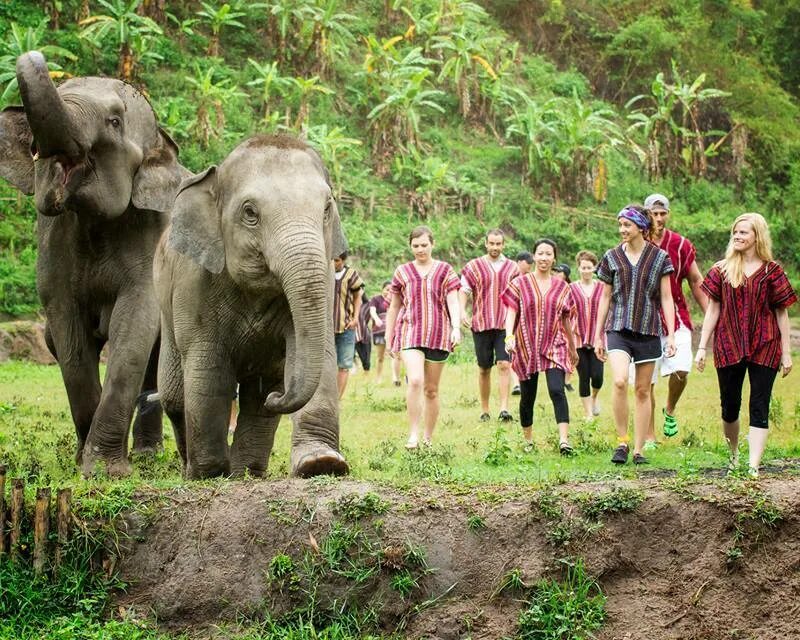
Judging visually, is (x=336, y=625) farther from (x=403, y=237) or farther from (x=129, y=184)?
(x=403, y=237)

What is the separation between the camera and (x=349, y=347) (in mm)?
13664

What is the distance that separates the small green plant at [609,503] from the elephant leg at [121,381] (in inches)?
153

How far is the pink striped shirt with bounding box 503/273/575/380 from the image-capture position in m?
10.8

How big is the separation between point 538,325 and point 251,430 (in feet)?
11.7

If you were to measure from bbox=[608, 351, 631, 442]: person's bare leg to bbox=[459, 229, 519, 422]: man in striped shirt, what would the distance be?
3729 mm

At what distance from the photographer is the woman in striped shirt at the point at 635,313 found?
9.39 meters

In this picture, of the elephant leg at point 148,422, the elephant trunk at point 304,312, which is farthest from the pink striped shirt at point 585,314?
the elephant trunk at point 304,312

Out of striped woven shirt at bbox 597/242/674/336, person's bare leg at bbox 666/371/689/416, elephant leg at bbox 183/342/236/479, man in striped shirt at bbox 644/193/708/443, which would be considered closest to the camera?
elephant leg at bbox 183/342/236/479

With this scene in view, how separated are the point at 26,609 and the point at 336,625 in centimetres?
173

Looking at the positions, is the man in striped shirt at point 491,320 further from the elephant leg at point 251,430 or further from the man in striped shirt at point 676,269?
the elephant leg at point 251,430

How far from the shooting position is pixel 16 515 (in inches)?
267

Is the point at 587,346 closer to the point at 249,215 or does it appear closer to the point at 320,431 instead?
the point at 320,431

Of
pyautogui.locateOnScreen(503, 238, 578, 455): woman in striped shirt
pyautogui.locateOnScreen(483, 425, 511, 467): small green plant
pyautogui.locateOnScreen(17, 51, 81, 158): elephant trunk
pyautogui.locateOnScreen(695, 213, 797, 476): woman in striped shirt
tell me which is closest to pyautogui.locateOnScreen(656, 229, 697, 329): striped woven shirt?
pyautogui.locateOnScreen(503, 238, 578, 455): woman in striped shirt

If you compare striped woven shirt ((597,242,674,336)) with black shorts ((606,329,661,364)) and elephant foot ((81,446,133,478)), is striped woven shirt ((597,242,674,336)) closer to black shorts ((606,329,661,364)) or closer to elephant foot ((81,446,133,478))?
black shorts ((606,329,661,364))
